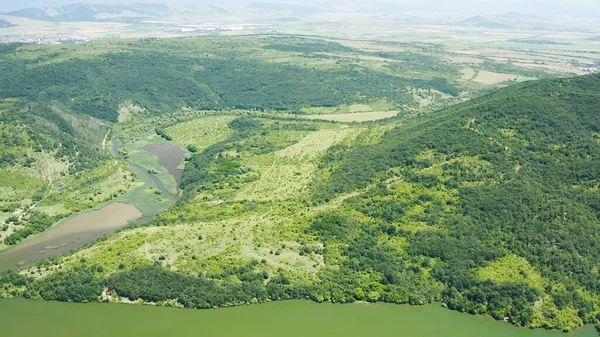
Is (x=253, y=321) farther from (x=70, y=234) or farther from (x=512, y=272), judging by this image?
(x=70, y=234)

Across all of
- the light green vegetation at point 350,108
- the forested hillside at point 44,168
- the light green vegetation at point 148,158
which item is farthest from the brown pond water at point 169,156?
the light green vegetation at point 350,108

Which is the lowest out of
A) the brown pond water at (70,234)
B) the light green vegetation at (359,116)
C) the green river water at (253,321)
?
the green river water at (253,321)

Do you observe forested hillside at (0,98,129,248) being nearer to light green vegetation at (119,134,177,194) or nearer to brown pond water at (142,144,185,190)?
light green vegetation at (119,134,177,194)

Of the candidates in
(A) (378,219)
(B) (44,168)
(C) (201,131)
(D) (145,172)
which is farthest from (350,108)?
(A) (378,219)

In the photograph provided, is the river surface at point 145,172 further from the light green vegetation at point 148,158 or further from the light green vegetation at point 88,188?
the light green vegetation at point 88,188

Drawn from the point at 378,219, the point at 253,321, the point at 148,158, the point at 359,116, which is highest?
the point at 359,116
